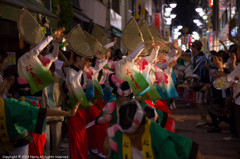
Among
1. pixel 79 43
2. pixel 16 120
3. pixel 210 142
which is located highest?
pixel 79 43

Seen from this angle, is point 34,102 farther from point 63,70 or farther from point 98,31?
point 98,31

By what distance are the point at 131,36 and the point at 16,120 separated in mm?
4126

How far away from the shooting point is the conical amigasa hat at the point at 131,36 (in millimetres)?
8062

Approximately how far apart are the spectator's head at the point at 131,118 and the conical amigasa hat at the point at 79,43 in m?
3.68

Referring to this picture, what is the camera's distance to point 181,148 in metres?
3.62

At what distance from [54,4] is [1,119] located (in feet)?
29.9

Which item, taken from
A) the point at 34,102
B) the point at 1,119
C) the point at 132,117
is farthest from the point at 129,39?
the point at 132,117

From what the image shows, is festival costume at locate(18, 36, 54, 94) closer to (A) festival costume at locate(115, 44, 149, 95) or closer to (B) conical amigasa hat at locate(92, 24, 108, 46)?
(A) festival costume at locate(115, 44, 149, 95)

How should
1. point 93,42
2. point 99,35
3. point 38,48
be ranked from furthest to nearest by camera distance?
point 99,35
point 93,42
point 38,48

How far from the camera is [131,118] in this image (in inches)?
140

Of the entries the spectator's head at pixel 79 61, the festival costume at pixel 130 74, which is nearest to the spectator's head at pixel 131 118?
the spectator's head at pixel 79 61

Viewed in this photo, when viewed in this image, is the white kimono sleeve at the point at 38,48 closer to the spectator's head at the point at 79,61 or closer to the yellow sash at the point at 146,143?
the spectator's head at the point at 79,61

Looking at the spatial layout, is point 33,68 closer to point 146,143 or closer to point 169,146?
point 146,143

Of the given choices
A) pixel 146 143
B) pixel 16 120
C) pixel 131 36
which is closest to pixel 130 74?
pixel 131 36
